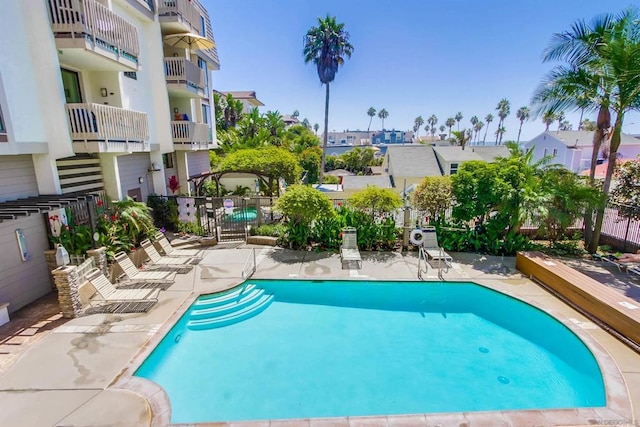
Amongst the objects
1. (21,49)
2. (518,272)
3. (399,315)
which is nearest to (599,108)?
(518,272)

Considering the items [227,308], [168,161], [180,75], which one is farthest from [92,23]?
[227,308]

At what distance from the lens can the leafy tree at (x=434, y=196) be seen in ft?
40.7

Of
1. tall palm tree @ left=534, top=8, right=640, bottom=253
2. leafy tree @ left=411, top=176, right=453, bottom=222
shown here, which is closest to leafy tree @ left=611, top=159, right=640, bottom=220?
tall palm tree @ left=534, top=8, right=640, bottom=253

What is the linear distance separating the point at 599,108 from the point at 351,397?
13.5 m

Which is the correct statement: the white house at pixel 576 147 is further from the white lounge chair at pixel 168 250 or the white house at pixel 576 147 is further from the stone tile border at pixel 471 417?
the white lounge chair at pixel 168 250

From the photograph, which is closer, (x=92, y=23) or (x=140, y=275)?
(x=92, y=23)

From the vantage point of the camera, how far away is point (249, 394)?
5910mm

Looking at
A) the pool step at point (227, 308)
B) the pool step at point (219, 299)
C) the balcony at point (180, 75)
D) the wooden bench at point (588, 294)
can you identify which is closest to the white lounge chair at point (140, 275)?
the pool step at point (219, 299)

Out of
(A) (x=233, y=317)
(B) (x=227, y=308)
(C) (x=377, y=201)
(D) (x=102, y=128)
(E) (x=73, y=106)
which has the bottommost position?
(A) (x=233, y=317)

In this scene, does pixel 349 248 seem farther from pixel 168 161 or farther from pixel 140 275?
pixel 168 161

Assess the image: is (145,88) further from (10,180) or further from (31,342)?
(31,342)

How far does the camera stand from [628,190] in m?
12.3

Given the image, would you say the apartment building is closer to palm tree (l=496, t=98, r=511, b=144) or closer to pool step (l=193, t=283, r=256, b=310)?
pool step (l=193, t=283, r=256, b=310)

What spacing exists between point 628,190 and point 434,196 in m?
7.95
